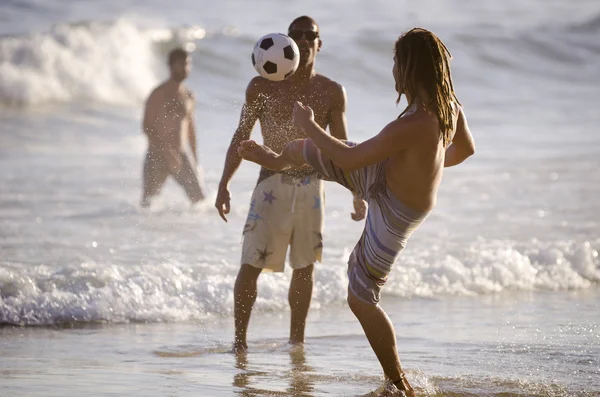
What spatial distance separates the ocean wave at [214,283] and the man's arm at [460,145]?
316 cm

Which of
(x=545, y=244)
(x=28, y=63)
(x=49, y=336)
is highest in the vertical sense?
(x=28, y=63)

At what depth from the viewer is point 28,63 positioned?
22.7 m

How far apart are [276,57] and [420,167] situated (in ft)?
5.22

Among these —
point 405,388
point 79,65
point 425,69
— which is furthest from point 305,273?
point 79,65

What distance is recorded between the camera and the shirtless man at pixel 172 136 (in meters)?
12.5

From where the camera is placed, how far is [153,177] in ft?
41.2

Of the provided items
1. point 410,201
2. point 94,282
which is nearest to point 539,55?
point 94,282

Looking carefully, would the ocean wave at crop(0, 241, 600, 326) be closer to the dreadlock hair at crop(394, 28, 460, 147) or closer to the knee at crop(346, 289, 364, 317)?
the knee at crop(346, 289, 364, 317)

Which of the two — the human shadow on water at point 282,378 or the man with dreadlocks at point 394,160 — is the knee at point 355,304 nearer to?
the man with dreadlocks at point 394,160

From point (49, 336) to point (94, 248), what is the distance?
9.27ft

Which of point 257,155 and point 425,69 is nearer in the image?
point 425,69

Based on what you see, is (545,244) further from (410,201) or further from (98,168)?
(98,168)

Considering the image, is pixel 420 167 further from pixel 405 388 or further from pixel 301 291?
pixel 301 291

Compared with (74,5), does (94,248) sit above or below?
below
